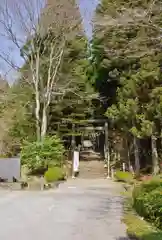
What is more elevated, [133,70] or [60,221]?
[133,70]

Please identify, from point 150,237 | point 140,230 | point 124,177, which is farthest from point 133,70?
point 150,237

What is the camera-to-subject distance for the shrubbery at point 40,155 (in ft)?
86.4

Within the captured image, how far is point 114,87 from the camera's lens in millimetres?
32719

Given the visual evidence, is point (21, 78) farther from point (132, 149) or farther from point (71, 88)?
point (132, 149)

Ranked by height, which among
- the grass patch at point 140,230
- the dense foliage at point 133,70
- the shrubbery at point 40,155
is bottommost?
the grass patch at point 140,230

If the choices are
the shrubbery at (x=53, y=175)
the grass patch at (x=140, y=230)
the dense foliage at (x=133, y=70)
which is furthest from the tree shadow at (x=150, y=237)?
the shrubbery at (x=53, y=175)

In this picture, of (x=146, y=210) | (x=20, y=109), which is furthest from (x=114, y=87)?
(x=146, y=210)

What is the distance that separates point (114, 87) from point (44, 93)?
6597 mm

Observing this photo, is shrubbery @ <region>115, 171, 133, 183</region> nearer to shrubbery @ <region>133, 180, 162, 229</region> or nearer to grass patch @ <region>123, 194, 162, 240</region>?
shrubbery @ <region>133, 180, 162, 229</region>

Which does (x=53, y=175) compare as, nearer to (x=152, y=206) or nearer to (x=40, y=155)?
(x=40, y=155)

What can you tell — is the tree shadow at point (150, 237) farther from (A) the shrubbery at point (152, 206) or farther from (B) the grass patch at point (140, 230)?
(A) the shrubbery at point (152, 206)

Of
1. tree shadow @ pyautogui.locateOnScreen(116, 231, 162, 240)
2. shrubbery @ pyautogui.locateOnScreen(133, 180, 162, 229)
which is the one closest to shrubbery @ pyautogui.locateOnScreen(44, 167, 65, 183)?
shrubbery @ pyautogui.locateOnScreen(133, 180, 162, 229)

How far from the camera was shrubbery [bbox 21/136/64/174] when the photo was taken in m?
26.3

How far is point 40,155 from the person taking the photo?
26.5m
